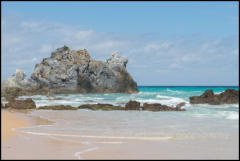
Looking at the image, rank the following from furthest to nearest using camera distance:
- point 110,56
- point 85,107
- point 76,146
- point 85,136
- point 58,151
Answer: point 110,56 < point 85,107 < point 85,136 < point 76,146 < point 58,151

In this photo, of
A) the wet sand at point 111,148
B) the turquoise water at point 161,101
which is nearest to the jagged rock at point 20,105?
the turquoise water at point 161,101

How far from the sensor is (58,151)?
6.40 meters

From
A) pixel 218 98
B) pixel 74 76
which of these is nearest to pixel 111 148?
pixel 218 98

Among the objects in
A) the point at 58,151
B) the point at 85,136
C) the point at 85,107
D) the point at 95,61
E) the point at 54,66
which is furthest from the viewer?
the point at 95,61

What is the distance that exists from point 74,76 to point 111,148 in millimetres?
53432

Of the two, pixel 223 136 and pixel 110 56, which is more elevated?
pixel 110 56

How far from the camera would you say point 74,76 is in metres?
59.3

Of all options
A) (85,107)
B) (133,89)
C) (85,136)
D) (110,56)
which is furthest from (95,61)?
(85,136)

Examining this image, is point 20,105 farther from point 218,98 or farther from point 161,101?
point 218,98

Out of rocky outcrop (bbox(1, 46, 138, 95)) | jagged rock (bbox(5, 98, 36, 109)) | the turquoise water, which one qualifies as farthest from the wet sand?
rocky outcrop (bbox(1, 46, 138, 95))

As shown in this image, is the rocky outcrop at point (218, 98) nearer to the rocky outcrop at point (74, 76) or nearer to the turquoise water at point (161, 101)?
the turquoise water at point (161, 101)

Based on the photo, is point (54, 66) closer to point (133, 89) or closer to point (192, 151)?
point (133, 89)

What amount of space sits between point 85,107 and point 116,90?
1631 inches

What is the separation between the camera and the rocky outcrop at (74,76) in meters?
58.6
